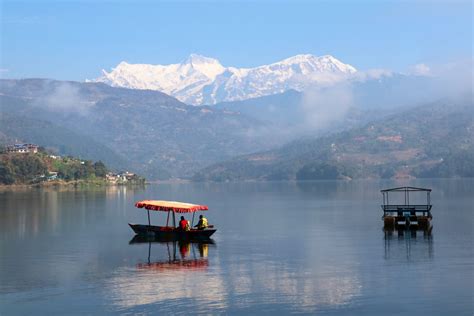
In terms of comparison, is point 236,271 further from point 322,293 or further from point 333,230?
point 333,230

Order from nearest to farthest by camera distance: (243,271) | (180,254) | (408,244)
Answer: (243,271) < (180,254) < (408,244)

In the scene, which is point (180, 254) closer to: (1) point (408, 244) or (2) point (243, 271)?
(2) point (243, 271)

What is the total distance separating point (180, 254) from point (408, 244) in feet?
78.1

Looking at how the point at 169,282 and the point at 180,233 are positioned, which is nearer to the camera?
the point at 169,282

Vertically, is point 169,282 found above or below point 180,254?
below

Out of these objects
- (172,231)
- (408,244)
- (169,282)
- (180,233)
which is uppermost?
(172,231)

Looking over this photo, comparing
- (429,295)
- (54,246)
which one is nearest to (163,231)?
(54,246)

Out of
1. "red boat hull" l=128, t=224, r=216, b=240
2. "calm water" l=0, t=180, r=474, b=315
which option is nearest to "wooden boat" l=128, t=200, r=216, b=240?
"red boat hull" l=128, t=224, r=216, b=240

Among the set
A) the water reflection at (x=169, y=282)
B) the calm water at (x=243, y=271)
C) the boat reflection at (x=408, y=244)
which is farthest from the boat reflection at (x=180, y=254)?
the boat reflection at (x=408, y=244)

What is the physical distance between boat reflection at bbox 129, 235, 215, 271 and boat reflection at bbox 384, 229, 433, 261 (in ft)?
54.9

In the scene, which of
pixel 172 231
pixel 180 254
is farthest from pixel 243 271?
pixel 172 231

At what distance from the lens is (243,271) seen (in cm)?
6081

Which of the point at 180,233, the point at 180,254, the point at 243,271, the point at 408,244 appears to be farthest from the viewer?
the point at 180,233

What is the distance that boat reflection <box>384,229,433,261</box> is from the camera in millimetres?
69438
